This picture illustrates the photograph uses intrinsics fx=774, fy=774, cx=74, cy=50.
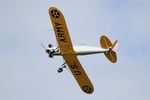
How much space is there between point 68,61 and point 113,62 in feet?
13.5

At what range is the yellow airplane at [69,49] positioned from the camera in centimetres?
6900

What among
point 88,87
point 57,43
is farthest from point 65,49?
point 88,87

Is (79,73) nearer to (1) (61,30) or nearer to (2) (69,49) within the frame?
(2) (69,49)

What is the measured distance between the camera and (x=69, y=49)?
69.4 metres

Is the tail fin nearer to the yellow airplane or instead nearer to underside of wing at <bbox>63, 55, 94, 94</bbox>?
the yellow airplane

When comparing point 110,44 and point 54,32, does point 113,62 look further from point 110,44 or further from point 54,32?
point 54,32

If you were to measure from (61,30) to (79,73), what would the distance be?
17.9 ft

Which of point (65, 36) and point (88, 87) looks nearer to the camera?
point (65, 36)

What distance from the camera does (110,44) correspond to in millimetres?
71188

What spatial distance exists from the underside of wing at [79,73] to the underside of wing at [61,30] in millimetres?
930

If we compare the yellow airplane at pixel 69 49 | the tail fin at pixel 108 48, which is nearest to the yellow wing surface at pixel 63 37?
the yellow airplane at pixel 69 49

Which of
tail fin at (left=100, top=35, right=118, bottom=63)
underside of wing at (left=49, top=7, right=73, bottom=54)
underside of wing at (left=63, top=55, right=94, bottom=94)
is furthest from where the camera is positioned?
tail fin at (left=100, top=35, right=118, bottom=63)

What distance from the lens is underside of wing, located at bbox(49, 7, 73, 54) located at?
68812 millimetres

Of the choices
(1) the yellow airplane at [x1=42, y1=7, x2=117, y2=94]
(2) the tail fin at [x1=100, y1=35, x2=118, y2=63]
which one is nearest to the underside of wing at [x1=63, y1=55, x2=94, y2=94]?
(1) the yellow airplane at [x1=42, y1=7, x2=117, y2=94]
